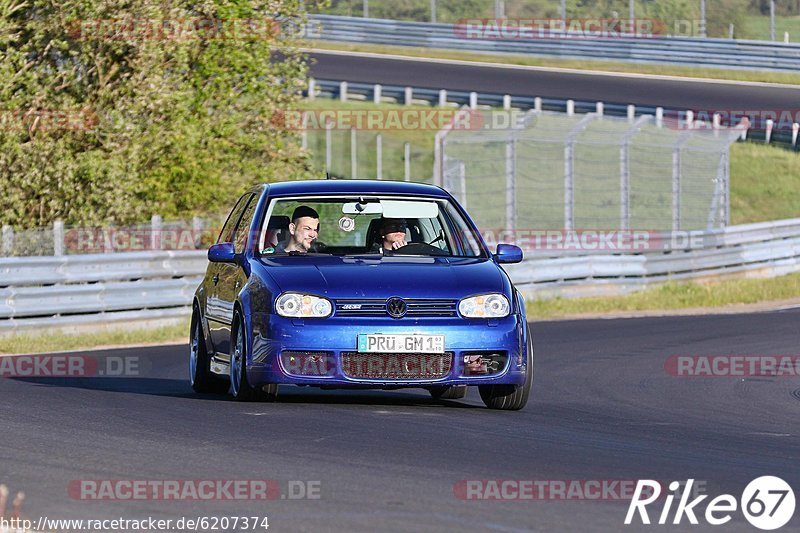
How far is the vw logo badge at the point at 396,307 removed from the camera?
10.2m

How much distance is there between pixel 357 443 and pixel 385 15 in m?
54.3

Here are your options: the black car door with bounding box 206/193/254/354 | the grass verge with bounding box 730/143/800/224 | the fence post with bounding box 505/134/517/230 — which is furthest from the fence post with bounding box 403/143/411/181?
the black car door with bounding box 206/193/254/354

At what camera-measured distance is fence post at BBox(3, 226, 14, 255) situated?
20.4m

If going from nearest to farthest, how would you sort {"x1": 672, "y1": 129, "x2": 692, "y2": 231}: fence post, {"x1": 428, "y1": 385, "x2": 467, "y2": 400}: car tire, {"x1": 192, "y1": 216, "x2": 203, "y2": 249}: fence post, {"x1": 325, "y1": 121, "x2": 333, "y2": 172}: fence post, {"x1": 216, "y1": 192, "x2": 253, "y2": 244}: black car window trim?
{"x1": 428, "y1": 385, "x2": 467, "y2": 400}: car tire, {"x1": 216, "y1": 192, "x2": 253, "y2": 244}: black car window trim, {"x1": 192, "y1": 216, "x2": 203, "y2": 249}: fence post, {"x1": 672, "y1": 129, "x2": 692, "y2": 231}: fence post, {"x1": 325, "y1": 121, "x2": 333, "y2": 172}: fence post

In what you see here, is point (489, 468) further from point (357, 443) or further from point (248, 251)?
point (248, 251)

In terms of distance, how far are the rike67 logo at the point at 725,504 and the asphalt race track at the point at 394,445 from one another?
7 cm

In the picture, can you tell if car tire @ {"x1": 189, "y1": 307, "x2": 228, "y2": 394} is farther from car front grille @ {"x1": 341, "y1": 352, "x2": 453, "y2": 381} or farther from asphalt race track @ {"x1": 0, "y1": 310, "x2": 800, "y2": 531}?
car front grille @ {"x1": 341, "y1": 352, "x2": 453, "y2": 381}

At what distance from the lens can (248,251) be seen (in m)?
11.4

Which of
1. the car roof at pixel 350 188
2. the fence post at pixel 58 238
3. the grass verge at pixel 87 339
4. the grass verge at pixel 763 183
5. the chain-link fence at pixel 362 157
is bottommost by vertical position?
the grass verge at pixel 763 183

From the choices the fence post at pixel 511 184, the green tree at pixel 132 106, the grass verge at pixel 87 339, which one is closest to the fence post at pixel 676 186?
the fence post at pixel 511 184

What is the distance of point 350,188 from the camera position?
11.7 metres

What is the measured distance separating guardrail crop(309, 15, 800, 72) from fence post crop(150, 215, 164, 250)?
21.6m

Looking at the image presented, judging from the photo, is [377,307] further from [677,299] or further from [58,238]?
[677,299]

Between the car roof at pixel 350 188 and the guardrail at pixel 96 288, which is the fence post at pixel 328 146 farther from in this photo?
the car roof at pixel 350 188
